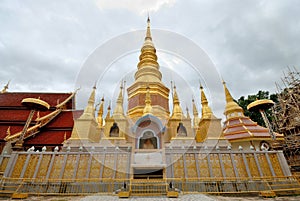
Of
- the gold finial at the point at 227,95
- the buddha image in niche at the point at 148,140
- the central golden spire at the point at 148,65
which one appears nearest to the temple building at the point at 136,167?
the buddha image in niche at the point at 148,140

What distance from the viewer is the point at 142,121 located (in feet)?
34.2

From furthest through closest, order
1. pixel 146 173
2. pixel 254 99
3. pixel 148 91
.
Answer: pixel 254 99
pixel 148 91
pixel 146 173

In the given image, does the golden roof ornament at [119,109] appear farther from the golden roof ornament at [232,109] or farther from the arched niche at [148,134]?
the golden roof ornament at [232,109]

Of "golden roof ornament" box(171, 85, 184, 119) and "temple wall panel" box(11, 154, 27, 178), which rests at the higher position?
"golden roof ornament" box(171, 85, 184, 119)

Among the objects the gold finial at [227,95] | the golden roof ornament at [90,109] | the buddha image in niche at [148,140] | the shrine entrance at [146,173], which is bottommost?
the shrine entrance at [146,173]

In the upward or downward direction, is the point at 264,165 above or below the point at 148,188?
above

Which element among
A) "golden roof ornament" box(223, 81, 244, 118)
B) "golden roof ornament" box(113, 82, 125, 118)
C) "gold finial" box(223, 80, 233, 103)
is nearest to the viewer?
"golden roof ornament" box(113, 82, 125, 118)

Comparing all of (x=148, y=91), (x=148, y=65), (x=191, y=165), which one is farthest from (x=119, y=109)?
(x=191, y=165)

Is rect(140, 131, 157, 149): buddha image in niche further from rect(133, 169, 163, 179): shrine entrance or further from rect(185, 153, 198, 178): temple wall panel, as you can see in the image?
rect(185, 153, 198, 178): temple wall panel

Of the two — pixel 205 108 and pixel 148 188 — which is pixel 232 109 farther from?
pixel 148 188

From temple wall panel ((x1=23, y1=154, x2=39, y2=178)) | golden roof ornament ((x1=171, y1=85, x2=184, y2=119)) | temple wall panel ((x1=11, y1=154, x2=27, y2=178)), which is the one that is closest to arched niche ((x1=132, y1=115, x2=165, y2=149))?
golden roof ornament ((x1=171, y1=85, x2=184, y2=119))

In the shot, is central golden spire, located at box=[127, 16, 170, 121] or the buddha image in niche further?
central golden spire, located at box=[127, 16, 170, 121]

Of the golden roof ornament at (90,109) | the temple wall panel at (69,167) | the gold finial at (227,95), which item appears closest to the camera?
the temple wall panel at (69,167)

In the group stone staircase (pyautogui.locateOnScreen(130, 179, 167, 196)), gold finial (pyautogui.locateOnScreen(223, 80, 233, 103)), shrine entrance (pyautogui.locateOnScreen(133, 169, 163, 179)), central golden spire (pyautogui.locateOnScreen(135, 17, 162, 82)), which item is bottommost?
stone staircase (pyautogui.locateOnScreen(130, 179, 167, 196))
